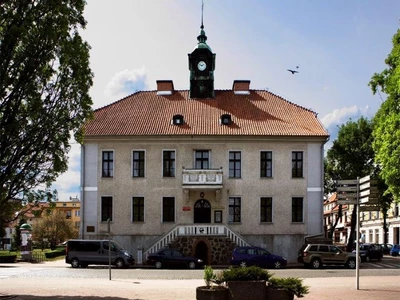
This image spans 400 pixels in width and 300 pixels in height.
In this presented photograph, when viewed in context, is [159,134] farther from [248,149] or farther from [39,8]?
[39,8]

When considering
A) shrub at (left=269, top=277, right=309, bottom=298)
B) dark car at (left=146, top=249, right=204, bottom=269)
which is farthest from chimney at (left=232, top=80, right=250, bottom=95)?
shrub at (left=269, top=277, right=309, bottom=298)

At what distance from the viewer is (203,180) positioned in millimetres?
38688

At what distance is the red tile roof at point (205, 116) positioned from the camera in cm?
3991

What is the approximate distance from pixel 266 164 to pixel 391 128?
12.7 metres

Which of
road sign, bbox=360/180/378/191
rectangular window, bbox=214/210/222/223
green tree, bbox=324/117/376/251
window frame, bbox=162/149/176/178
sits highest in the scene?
green tree, bbox=324/117/376/251

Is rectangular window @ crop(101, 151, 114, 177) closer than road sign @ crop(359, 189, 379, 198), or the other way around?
road sign @ crop(359, 189, 379, 198)

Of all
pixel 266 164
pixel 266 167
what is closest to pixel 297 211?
pixel 266 167

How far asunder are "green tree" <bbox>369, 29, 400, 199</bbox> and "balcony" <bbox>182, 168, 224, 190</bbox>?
11375 millimetres

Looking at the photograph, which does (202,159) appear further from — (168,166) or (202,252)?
(202,252)

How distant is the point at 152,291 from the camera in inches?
772

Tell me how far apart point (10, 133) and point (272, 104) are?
1136 inches

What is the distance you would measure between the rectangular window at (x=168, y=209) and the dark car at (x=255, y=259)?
741 centimetres

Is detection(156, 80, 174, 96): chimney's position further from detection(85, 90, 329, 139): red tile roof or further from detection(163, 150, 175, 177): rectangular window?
detection(163, 150, 175, 177): rectangular window

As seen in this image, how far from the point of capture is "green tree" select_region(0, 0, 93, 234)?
1727 centimetres
